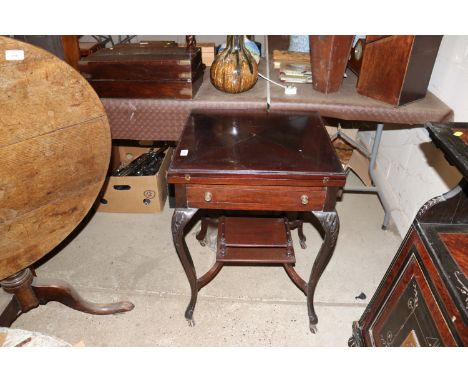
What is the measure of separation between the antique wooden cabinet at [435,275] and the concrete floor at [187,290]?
64 cm

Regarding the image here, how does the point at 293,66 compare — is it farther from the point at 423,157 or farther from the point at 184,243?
the point at 184,243

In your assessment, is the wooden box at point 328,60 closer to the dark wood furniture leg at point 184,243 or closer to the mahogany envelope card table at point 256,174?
the mahogany envelope card table at point 256,174

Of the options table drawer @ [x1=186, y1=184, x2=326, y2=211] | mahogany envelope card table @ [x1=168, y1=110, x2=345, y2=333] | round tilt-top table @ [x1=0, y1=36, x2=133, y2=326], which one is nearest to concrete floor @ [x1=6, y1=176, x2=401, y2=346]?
mahogany envelope card table @ [x1=168, y1=110, x2=345, y2=333]

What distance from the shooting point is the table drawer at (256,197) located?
1505mm

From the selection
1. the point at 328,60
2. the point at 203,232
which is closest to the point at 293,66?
the point at 328,60

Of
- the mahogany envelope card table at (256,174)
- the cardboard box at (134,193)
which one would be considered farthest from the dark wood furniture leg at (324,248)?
the cardboard box at (134,193)

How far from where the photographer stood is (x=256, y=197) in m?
1.53

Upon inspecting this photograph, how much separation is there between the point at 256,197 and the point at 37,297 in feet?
4.42
